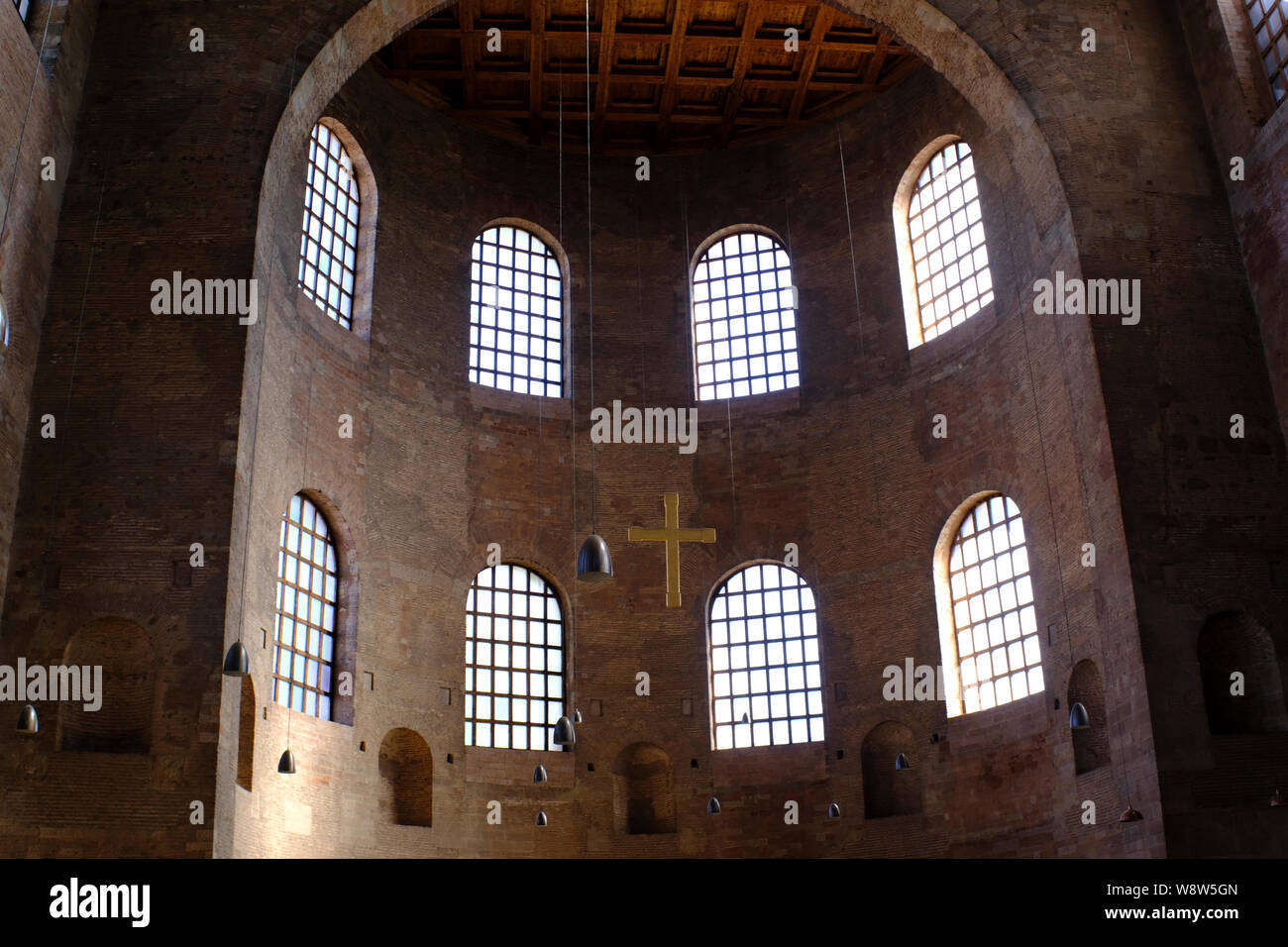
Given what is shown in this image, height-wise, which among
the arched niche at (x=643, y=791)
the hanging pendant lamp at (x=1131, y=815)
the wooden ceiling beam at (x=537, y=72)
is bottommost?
the hanging pendant lamp at (x=1131, y=815)

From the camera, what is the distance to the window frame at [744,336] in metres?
19.8

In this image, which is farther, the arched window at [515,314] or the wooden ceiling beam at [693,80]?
the wooden ceiling beam at [693,80]

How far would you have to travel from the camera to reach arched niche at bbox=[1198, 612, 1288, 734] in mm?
12492

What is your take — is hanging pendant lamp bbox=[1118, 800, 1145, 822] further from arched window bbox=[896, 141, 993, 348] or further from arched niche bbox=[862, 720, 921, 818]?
arched window bbox=[896, 141, 993, 348]

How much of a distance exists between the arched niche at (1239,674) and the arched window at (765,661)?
613 cm

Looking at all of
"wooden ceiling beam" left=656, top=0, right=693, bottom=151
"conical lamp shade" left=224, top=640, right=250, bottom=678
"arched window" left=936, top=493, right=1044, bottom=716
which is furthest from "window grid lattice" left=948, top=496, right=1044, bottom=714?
"conical lamp shade" left=224, top=640, right=250, bottom=678

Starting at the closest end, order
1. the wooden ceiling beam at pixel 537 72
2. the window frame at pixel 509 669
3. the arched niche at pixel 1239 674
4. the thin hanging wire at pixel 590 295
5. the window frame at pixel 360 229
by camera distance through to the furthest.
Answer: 1. the arched niche at pixel 1239 674
2. the window frame at pixel 360 229
3. the window frame at pixel 509 669
4. the wooden ceiling beam at pixel 537 72
5. the thin hanging wire at pixel 590 295

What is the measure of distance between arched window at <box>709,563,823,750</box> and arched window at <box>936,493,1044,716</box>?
2.05 m

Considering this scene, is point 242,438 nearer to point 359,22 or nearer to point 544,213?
point 359,22

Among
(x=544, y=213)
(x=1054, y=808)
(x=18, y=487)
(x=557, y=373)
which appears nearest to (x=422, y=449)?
(x=557, y=373)

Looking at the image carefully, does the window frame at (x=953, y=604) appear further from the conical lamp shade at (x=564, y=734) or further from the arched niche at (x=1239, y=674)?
the conical lamp shade at (x=564, y=734)

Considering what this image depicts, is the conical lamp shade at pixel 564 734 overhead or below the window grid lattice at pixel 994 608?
below

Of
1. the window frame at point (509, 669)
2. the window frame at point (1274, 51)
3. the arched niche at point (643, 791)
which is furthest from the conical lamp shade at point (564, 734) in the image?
the window frame at point (1274, 51)
